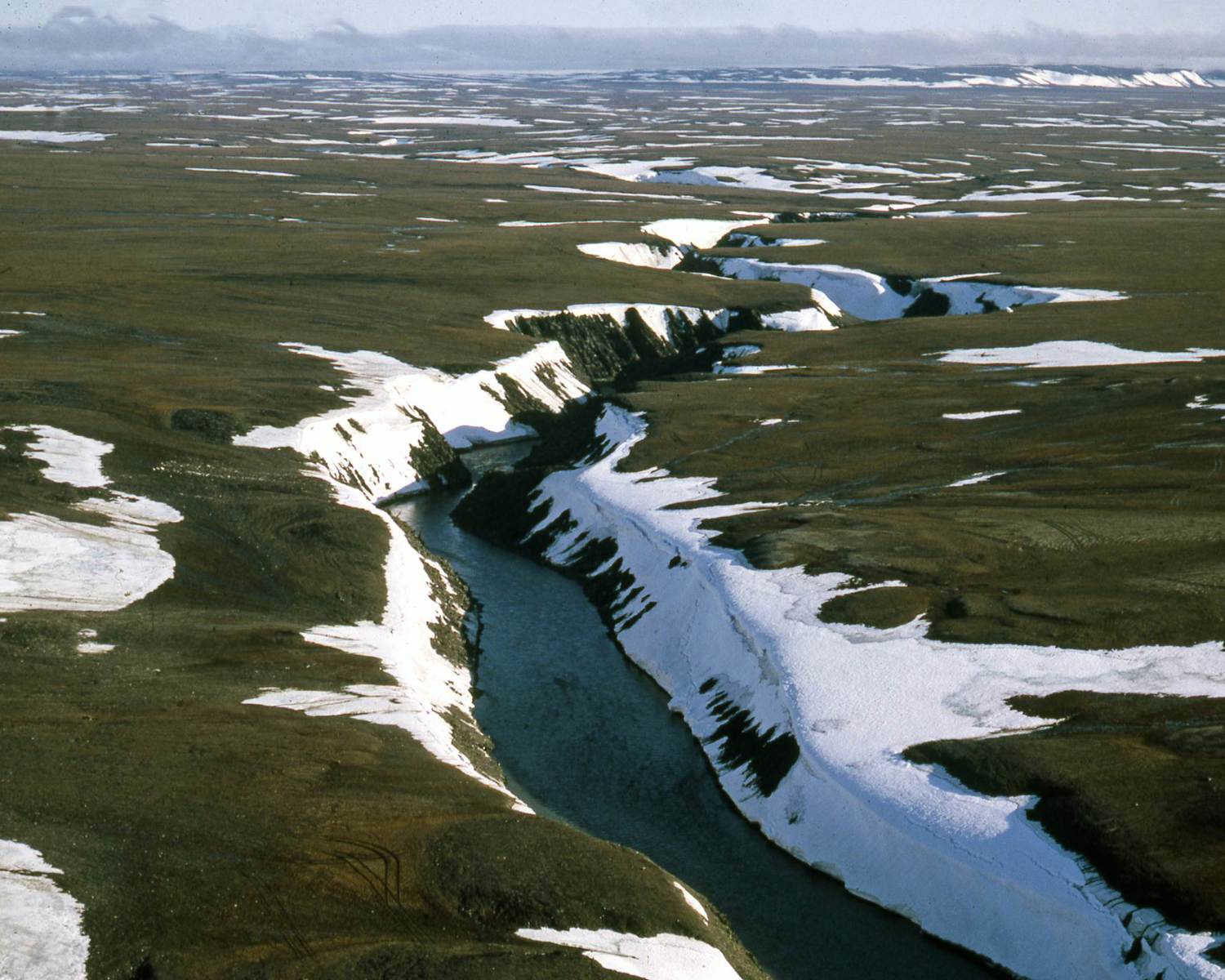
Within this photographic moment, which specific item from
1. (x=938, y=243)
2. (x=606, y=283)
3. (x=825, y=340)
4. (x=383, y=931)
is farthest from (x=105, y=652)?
(x=938, y=243)

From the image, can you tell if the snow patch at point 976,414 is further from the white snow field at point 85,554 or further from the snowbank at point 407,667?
the white snow field at point 85,554

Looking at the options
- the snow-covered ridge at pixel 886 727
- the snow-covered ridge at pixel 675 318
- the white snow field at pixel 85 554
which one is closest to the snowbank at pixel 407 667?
the white snow field at pixel 85 554

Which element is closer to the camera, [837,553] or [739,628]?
[739,628]

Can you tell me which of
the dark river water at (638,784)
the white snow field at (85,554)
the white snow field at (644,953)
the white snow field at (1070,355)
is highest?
the white snow field at (1070,355)

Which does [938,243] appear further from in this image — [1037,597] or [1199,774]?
[1199,774]

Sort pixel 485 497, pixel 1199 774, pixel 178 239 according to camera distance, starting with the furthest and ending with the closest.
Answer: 1. pixel 178 239
2. pixel 485 497
3. pixel 1199 774

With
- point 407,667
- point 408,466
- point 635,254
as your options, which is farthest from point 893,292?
point 407,667
